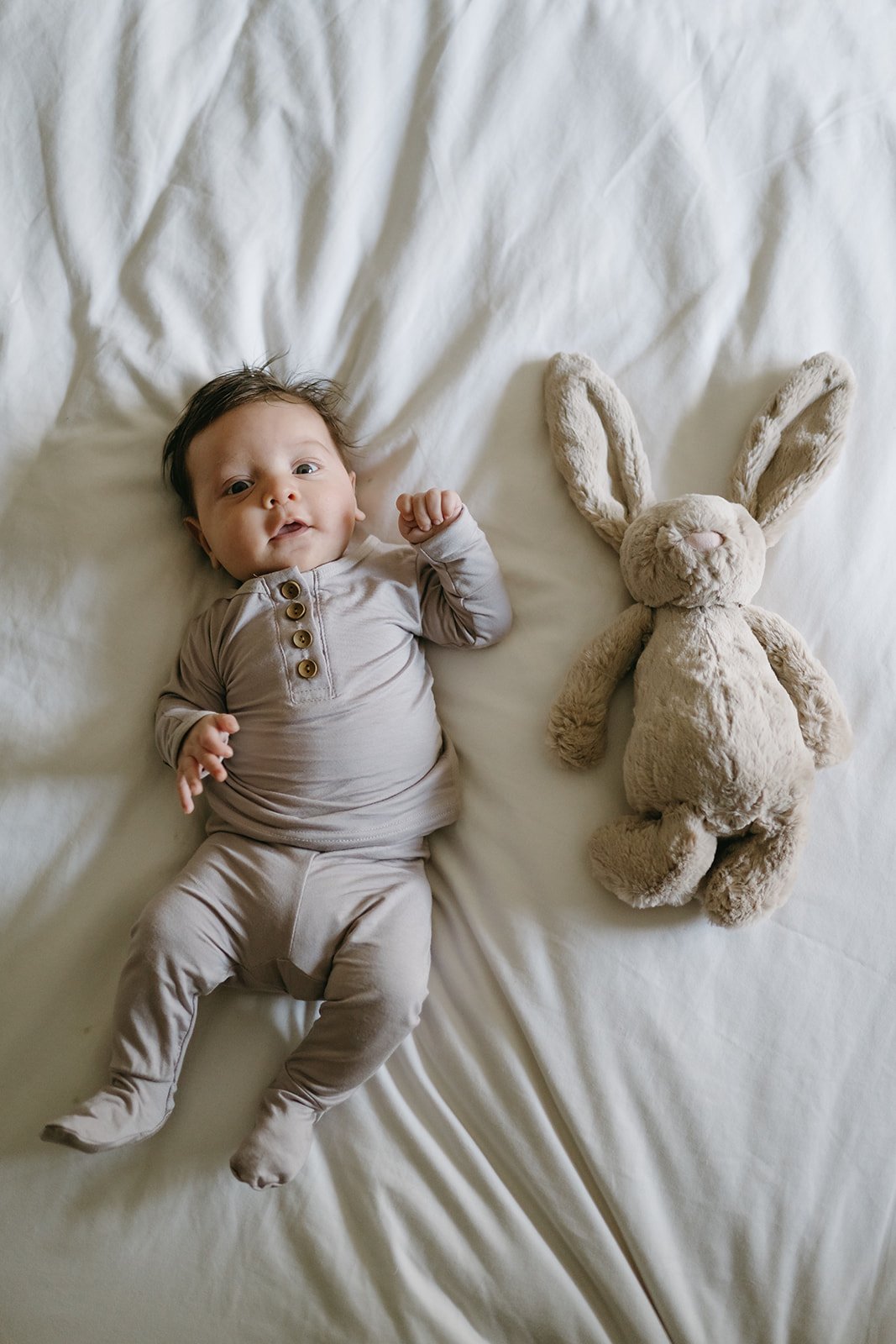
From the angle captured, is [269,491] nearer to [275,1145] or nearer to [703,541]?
[703,541]

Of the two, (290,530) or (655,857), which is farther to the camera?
(290,530)

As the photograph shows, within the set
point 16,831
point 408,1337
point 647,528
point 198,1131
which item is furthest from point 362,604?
point 408,1337

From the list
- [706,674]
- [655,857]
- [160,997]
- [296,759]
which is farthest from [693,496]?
[160,997]

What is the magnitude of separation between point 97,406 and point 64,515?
0.12 metres

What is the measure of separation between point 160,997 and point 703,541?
625mm

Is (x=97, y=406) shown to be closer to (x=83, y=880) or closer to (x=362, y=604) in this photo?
(x=362, y=604)

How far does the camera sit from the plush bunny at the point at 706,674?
2.69ft

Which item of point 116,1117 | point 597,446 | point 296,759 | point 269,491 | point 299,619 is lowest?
point 116,1117

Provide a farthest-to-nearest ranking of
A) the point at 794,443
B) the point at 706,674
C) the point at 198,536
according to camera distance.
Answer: the point at 198,536
the point at 794,443
the point at 706,674

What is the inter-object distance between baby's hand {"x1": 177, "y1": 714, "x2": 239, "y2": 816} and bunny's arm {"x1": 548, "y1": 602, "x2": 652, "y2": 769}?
0.30 m

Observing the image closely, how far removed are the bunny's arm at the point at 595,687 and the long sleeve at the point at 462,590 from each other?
0.10 m

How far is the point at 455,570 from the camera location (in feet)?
3.07

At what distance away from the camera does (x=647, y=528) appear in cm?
88

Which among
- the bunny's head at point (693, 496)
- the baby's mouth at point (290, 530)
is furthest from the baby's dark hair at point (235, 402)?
the bunny's head at point (693, 496)
